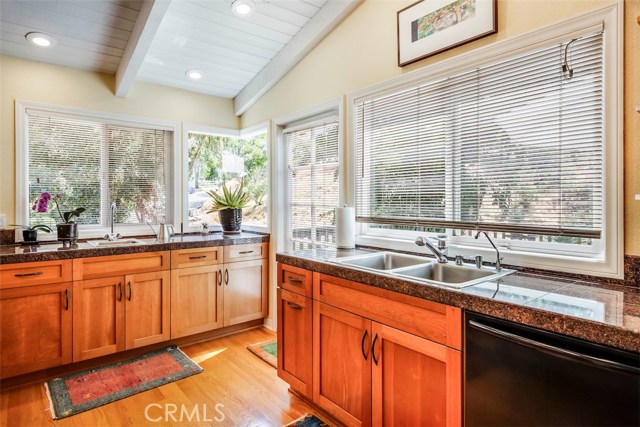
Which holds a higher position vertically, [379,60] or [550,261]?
[379,60]

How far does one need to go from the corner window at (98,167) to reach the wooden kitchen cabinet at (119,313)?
29.0 inches

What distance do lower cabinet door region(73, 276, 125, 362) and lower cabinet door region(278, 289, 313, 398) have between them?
4.45ft

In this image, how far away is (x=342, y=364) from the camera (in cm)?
190

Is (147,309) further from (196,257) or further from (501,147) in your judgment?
(501,147)

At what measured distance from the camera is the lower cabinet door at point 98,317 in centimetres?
262

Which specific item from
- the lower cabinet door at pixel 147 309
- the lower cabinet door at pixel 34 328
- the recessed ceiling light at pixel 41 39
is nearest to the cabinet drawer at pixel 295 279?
the lower cabinet door at pixel 147 309

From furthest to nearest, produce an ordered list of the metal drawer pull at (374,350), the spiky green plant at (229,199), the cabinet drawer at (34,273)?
the spiky green plant at (229,199) → the cabinet drawer at (34,273) → the metal drawer pull at (374,350)

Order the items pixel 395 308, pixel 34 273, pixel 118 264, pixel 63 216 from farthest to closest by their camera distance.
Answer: pixel 63 216 < pixel 118 264 < pixel 34 273 < pixel 395 308

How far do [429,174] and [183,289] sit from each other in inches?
88.2

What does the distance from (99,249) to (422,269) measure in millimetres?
2305

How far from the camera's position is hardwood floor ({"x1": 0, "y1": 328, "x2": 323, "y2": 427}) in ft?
6.87

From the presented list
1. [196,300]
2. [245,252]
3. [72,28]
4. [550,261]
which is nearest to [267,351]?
[196,300]

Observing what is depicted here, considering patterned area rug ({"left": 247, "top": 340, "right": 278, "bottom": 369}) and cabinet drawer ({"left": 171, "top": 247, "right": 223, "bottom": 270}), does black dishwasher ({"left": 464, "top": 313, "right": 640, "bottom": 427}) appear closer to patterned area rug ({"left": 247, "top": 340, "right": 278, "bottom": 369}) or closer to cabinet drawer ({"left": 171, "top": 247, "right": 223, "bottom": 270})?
patterned area rug ({"left": 247, "top": 340, "right": 278, "bottom": 369})

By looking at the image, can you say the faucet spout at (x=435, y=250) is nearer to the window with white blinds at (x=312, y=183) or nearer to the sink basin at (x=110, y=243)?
the window with white blinds at (x=312, y=183)
